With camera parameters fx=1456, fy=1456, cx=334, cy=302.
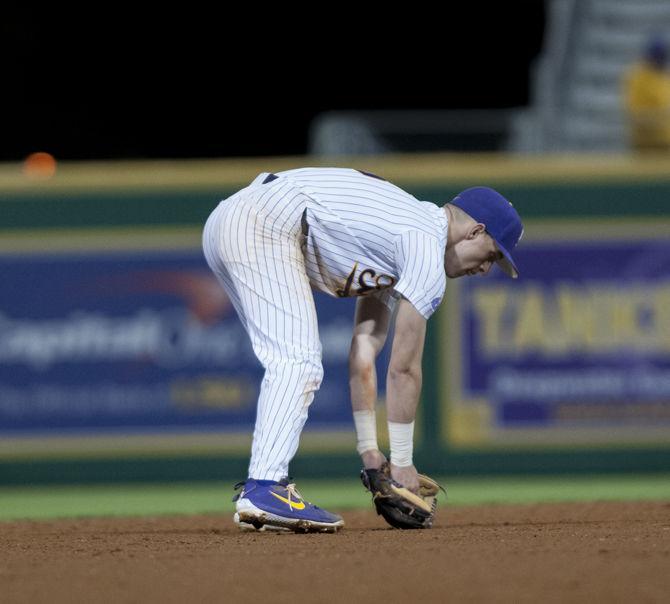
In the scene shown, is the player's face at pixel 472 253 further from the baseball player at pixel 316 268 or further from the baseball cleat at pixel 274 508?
the baseball cleat at pixel 274 508

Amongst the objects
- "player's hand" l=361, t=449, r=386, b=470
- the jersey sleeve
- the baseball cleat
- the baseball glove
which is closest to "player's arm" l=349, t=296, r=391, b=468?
"player's hand" l=361, t=449, r=386, b=470

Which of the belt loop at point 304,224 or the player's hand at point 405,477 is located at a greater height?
the belt loop at point 304,224

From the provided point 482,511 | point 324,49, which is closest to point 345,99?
point 324,49

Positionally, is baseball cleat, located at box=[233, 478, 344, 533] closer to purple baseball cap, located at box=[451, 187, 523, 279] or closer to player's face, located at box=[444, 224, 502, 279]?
player's face, located at box=[444, 224, 502, 279]

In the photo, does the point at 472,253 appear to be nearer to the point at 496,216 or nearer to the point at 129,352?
the point at 496,216

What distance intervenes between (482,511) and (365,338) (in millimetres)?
1570

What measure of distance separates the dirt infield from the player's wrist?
295 mm

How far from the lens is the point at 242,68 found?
19.5 metres

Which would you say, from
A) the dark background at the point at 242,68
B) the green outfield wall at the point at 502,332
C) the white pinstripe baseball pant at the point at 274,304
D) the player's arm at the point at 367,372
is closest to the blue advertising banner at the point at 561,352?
the green outfield wall at the point at 502,332

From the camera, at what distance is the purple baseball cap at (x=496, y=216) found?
582cm

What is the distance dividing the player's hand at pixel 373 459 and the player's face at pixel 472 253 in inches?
32.8

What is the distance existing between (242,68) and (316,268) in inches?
545

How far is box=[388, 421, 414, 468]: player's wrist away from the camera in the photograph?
585cm

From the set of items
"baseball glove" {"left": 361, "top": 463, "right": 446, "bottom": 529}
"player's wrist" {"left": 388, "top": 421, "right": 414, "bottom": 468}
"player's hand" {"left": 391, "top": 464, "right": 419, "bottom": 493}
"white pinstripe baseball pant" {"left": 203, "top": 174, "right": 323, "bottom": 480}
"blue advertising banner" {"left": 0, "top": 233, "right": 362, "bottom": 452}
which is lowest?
"blue advertising banner" {"left": 0, "top": 233, "right": 362, "bottom": 452}
